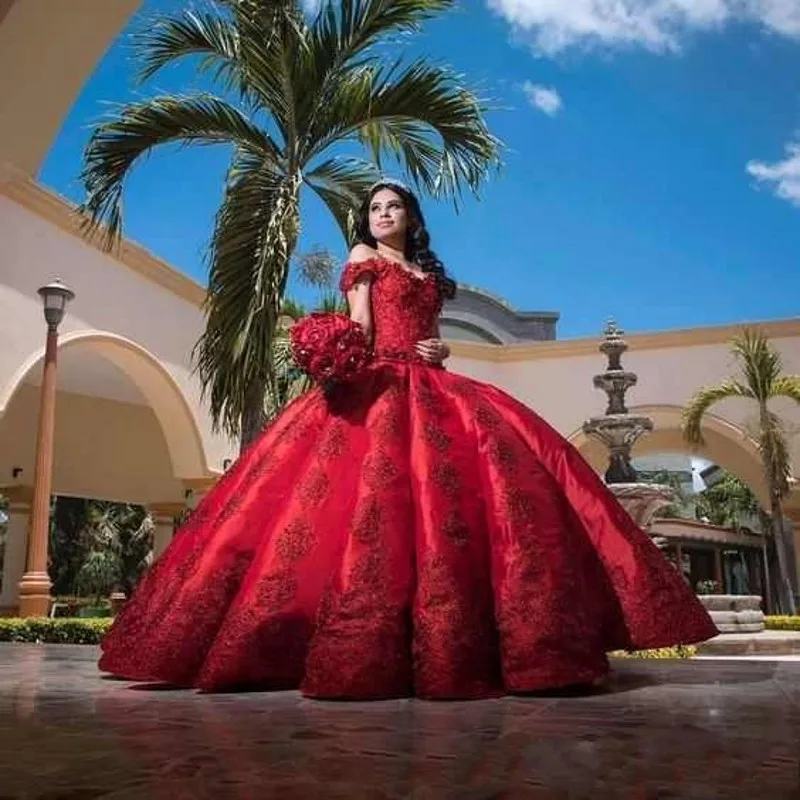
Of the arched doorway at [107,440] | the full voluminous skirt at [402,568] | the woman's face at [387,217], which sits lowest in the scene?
the full voluminous skirt at [402,568]

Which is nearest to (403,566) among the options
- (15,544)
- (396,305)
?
(396,305)

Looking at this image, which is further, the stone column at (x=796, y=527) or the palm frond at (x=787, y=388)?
the stone column at (x=796, y=527)

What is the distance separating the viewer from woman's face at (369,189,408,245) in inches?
119

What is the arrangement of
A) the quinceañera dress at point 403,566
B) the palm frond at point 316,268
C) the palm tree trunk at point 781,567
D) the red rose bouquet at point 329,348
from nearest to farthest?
1. the quinceañera dress at point 403,566
2. the red rose bouquet at point 329,348
3. the palm frond at point 316,268
4. the palm tree trunk at point 781,567

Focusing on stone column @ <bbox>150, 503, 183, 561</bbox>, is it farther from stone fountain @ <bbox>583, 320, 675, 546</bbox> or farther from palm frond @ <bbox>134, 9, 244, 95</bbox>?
palm frond @ <bbox>134, 9, 244, 95</bbox>

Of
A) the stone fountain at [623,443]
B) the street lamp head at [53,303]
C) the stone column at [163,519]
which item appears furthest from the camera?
the stone column at [163,519]

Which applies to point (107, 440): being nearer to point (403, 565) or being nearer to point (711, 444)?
point (711, 444)

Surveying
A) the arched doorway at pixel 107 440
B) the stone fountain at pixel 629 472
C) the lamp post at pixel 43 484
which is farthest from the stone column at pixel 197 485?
the stone fountain at pixel 629 472

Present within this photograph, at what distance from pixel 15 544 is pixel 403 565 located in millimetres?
13835

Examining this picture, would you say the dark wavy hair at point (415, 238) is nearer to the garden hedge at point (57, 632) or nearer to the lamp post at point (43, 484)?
the garden hedge at point (57, 632)

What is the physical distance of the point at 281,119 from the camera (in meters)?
6.16

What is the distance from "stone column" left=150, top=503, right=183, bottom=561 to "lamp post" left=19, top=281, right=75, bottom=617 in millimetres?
7194

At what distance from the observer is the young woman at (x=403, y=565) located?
2.04 m

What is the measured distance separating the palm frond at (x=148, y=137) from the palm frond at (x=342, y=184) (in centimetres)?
38
